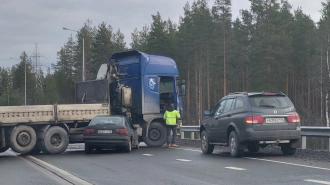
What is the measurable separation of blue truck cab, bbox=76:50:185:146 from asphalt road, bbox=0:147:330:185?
5621mm

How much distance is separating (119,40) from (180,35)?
28.3 m

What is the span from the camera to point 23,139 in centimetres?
1958

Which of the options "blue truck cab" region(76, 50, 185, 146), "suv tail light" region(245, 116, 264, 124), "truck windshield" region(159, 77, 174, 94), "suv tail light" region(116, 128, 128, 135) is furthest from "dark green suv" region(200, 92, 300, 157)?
"truck windshield" region(159, 77, 174, 94)

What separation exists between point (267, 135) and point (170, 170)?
3.47 m

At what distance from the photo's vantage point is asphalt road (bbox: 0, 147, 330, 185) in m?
11.6

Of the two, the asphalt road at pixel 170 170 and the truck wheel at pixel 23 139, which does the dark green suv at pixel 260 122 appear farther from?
the truck wheel at pixel 23 139

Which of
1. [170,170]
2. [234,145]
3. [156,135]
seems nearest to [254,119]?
[234,145]

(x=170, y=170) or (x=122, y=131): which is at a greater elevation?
(x=122, y=131)

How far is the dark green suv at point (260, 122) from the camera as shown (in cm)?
1583

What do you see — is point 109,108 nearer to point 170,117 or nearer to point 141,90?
point 141,90

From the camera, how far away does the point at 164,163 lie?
1559 centimetres

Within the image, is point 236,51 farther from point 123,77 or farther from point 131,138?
point 131,138

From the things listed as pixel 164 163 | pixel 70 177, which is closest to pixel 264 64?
pixel 164 163

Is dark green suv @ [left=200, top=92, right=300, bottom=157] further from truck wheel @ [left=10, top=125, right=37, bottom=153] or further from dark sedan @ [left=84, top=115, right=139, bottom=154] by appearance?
truck wheel @ [left=10, top=125, right=37, bottom=153]
